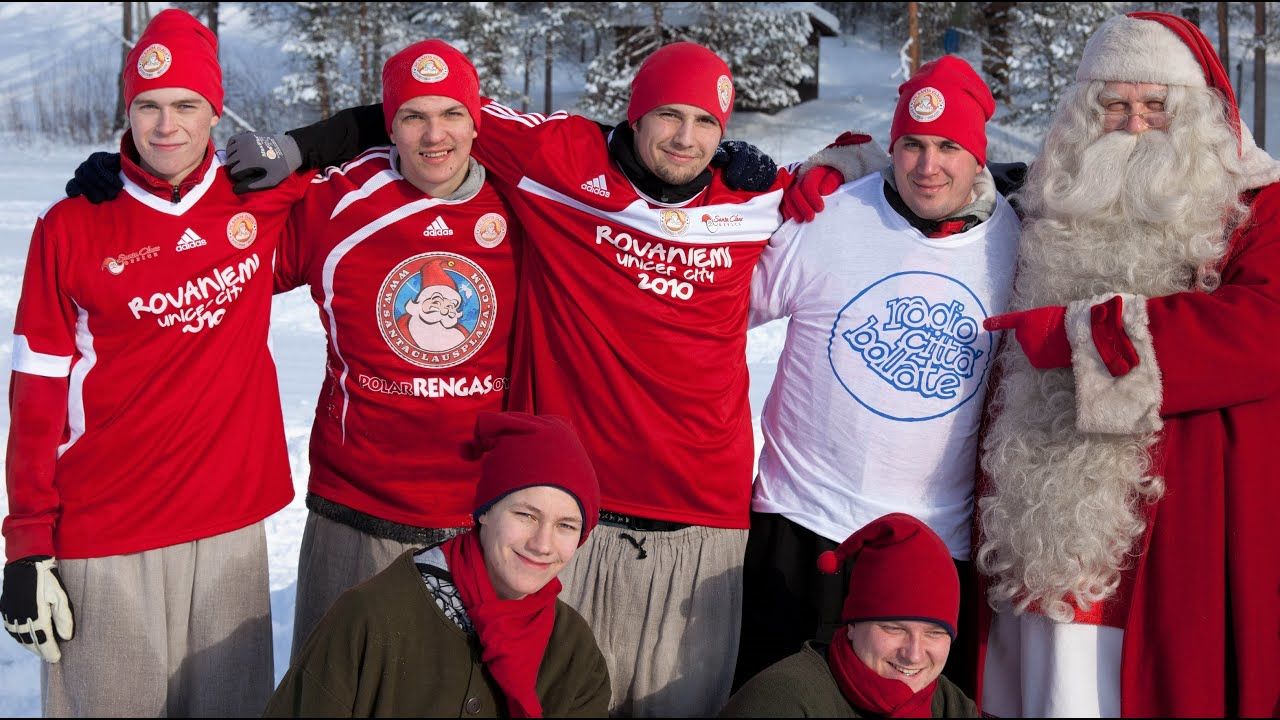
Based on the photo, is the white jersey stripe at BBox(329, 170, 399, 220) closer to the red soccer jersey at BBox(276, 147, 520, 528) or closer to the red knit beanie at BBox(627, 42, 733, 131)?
the red soccer jersey at BBox(276, 147, 520, 528)

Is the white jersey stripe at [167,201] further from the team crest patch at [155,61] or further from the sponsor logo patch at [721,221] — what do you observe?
the sponsor logo patch at [721,221]

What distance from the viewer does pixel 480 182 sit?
3.80 m

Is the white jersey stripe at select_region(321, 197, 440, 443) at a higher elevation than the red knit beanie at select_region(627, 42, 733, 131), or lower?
lower

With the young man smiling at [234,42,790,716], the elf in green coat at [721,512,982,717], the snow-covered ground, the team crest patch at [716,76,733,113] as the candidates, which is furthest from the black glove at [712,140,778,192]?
the snow-covered ground

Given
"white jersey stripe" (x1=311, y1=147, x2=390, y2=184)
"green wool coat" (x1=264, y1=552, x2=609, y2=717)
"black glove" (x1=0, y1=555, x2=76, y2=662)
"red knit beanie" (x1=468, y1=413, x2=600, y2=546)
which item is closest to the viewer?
"green wool coat" (x1=264, y1=552, x2=609, y2=717)

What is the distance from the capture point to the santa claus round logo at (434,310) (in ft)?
12.1

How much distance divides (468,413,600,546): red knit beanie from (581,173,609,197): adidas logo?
0.91 metres

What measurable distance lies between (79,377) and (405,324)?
958 mm

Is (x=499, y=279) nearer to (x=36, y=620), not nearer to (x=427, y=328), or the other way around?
(x=427, y=328)

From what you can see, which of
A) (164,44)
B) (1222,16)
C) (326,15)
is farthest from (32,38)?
(164,44)

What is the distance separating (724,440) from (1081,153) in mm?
1427

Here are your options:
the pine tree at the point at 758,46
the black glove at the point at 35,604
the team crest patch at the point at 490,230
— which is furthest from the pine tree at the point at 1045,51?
the black glove at the point at 35,604

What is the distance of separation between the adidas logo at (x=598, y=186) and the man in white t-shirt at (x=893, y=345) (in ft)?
1.96

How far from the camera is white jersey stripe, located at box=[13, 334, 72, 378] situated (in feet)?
10.5
